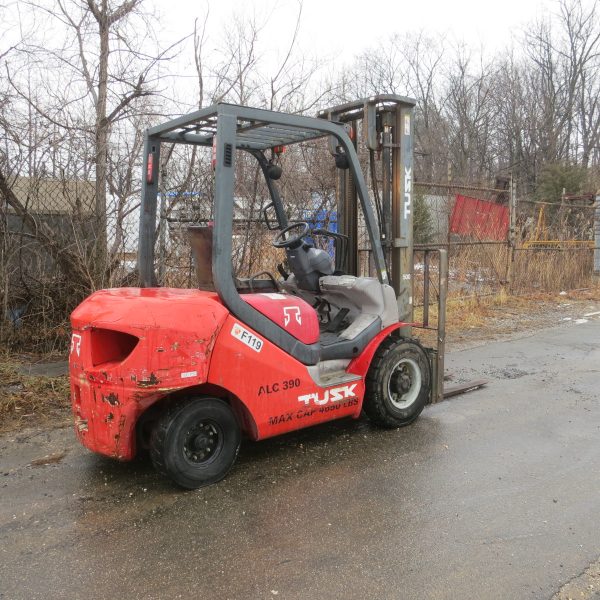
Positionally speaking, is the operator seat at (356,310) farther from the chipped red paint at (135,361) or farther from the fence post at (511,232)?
the fence post at (511,232)

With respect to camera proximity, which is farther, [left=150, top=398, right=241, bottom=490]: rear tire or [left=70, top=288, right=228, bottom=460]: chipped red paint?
[left=150, top=398, right=241, bottom=490]: rear tire

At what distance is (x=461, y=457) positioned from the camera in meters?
4.36

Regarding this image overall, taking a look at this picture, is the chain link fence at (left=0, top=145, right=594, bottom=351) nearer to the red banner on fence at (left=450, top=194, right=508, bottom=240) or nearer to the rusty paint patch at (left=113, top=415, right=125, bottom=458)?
the rusty paint patch at (left=113, top=415, right=125, bottom=458)

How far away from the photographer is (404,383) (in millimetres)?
4988

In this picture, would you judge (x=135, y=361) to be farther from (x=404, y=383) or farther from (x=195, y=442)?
(x=404, y=383)

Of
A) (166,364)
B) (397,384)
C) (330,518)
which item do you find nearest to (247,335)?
(166,364)

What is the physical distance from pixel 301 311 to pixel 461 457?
65.1 inches

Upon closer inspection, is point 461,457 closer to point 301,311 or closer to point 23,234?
point 301,311

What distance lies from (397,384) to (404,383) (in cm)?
7

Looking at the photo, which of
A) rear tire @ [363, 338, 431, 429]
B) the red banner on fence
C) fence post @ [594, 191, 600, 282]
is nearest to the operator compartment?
rear tire @ [363, 338, 431, 429]

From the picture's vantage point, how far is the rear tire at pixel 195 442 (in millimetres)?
3625

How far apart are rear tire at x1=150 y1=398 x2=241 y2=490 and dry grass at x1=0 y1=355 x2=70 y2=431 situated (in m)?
1.96

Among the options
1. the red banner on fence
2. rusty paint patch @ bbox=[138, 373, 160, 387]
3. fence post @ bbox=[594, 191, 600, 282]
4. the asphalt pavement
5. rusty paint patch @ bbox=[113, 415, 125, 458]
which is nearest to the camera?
the asphalt pavement

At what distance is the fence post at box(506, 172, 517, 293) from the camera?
41.1 feet
